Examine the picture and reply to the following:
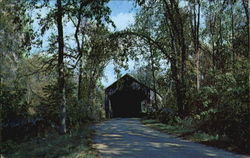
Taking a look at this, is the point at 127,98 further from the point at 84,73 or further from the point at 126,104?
the point at 84,73

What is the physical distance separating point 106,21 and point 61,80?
428cm

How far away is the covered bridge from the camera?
39.3 m

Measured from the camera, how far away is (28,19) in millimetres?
14477

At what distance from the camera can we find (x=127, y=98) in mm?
43469

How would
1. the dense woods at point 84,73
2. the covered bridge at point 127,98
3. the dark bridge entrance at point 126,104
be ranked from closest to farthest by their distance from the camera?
the dense woods at point 84,73 < the covered bridge at point 127,98 < the dark bridge entrance at point 126,104

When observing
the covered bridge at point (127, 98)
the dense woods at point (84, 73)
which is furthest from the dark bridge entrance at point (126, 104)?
the dense woods at point (84, 73)

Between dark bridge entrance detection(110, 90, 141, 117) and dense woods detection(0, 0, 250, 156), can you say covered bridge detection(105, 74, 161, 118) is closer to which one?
dark bridge entrance detection(110, 90, 141, 117)

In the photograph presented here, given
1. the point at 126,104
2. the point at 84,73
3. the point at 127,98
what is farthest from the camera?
the point at 126,104

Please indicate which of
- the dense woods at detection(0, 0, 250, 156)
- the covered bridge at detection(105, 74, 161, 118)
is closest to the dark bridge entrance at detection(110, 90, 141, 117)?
the covered bridge at detection(105, 74, 161, 118)

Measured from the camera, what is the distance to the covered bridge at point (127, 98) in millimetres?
39281

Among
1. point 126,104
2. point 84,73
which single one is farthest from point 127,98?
point 84,73

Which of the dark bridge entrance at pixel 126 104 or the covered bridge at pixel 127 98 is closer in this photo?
the covered bridge at pixel 127 98

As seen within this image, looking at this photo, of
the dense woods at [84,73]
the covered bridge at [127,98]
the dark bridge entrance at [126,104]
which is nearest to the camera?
the dense woods at [84,73]

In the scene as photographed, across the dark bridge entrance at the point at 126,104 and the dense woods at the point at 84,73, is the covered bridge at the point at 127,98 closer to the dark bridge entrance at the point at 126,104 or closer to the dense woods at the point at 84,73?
the dark bridge entrance at the point at 126,104
